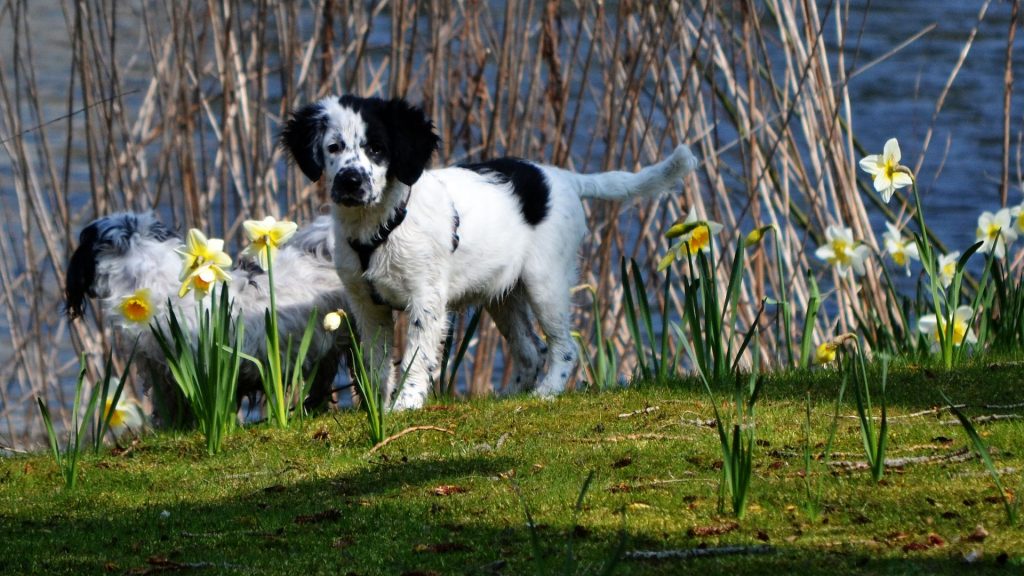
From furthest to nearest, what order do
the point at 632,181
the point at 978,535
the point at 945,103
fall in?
the point at 945,103 < the point at 632,181 < the point at 978,535

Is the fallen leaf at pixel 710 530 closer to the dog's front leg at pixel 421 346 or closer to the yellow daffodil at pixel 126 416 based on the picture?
the dog's front leg at pixel 421 346

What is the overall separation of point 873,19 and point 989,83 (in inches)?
63.3

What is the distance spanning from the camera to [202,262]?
13.4 ft

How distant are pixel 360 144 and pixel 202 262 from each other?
0.62 m

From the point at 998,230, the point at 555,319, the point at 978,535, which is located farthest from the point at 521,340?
the point at 978,535

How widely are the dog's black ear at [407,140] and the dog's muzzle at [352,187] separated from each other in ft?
0.49

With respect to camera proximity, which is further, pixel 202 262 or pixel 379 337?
pixel 379 337

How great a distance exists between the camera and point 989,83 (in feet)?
43.5

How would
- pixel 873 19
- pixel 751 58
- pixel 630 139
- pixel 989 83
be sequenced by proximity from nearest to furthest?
1. pixel 751 58
2. pixel 630 139
3. pixel 989 83
4. pixel 873 19

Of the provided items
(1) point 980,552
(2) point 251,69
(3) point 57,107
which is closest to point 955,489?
(1) point 980,552

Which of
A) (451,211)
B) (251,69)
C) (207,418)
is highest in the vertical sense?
(251,69)

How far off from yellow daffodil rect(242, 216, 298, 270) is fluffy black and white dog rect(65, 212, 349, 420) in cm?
49

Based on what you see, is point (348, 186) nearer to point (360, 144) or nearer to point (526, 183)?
point (360, 144)

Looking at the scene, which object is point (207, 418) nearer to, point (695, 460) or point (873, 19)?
point (695, 460)
